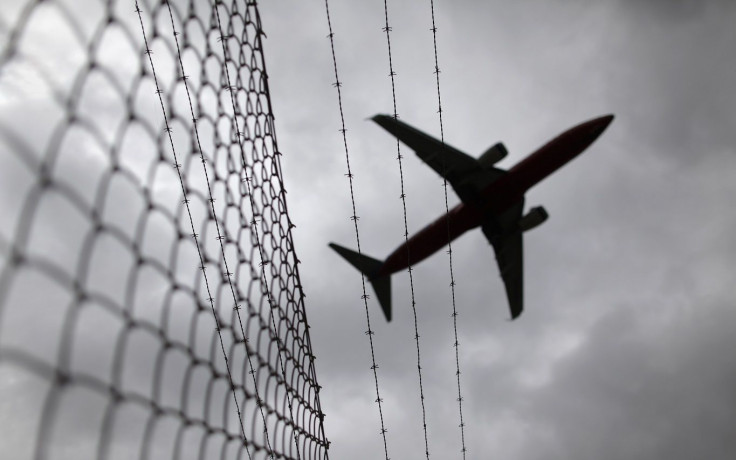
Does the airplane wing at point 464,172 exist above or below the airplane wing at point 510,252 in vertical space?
above

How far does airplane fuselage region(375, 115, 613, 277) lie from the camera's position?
54.7ft

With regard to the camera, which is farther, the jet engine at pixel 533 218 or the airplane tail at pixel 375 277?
the airplane tail at pixel 375 277

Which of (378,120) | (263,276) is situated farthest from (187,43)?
(378,120)

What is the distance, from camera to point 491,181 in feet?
56.5

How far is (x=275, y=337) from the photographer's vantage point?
7418 mm

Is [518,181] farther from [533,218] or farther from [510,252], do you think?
[510,252]

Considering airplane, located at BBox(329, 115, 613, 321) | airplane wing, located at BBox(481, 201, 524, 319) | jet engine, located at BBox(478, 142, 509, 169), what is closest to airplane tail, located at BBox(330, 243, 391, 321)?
airplane, located at BBox(329, 115, 613, 321)

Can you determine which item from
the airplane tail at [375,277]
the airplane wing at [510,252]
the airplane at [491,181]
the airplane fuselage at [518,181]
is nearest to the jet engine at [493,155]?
the airplane at [491,181]

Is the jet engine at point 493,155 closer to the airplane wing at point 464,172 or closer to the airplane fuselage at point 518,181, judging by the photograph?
the airplane wing at point 464,172

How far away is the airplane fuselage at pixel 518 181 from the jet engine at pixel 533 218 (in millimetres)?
911

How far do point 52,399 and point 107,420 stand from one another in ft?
1.81

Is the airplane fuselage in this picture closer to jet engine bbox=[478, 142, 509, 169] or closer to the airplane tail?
jet engine bbox=[478, 142, 509, 169]

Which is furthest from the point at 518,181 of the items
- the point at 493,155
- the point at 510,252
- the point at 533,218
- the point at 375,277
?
the point at 375,277

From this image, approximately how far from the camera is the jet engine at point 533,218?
59.4 feet
